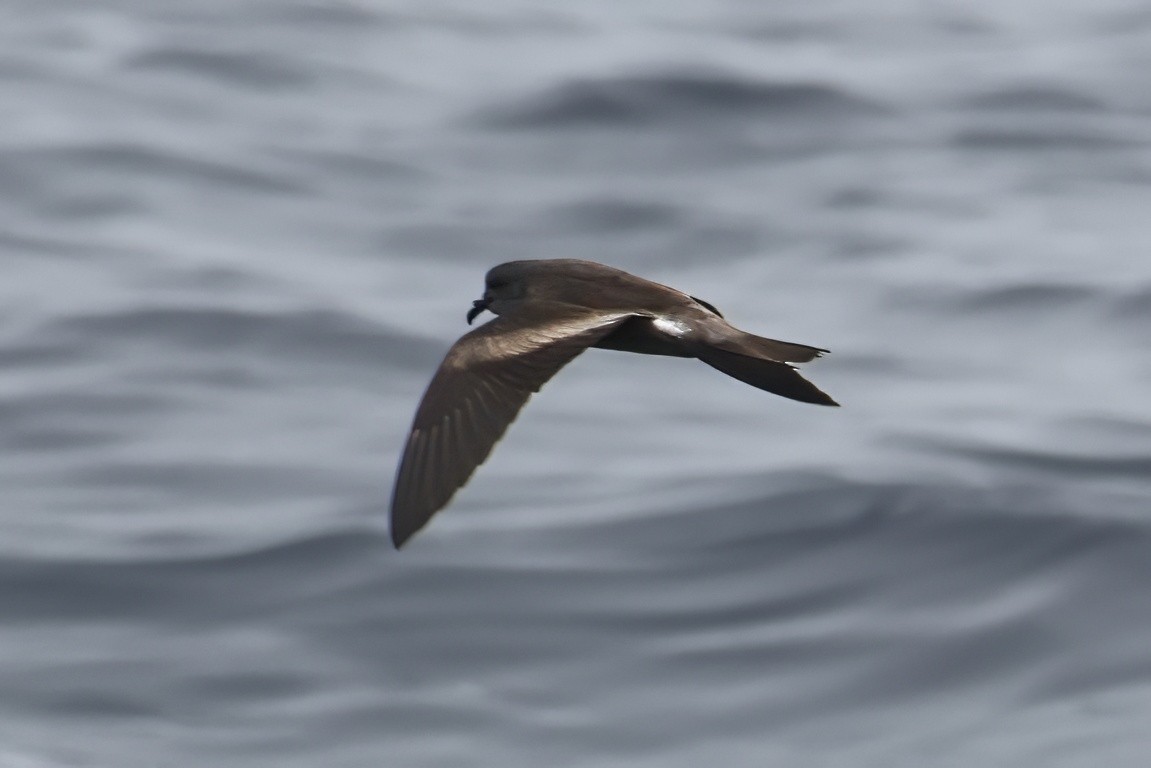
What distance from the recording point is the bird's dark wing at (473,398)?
5.04 m

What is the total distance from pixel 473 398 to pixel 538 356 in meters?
0.20

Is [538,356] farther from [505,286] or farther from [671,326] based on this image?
[505,286]

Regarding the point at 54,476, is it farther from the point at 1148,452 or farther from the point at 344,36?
the point at 344,36

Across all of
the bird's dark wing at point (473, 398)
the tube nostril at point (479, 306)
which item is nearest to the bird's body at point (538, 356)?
the bird's dark wing at point (473, 398)

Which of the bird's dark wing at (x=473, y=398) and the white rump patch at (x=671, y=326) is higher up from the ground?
the white rump patch at (x=671, y=326)

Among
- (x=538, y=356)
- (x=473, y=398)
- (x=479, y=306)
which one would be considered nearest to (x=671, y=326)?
(x=538, y=356)

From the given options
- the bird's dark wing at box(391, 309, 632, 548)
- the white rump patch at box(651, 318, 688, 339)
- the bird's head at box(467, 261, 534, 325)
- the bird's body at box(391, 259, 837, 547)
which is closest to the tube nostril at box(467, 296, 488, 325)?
the bird's head at box(467, 261, 534, 325)

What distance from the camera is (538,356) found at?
17.4 ft

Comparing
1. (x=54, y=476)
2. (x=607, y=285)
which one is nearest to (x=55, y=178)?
(x=54, y=476)

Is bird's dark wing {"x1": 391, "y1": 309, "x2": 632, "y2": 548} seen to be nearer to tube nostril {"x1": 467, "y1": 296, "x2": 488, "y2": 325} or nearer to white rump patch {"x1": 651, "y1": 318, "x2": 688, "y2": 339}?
white rump patch {"x1": 651, "y1": 318, "x2": 688, "y2": 339}

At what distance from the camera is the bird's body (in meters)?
5.09

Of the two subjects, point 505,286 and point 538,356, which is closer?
point 538,356

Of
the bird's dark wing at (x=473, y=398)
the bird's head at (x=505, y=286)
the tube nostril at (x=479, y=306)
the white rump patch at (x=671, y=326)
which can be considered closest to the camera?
the bird's dark wing at (x=473, y=398)

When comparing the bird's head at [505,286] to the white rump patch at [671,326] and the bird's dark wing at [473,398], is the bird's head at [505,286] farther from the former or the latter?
the white rump patch at [671,326]
